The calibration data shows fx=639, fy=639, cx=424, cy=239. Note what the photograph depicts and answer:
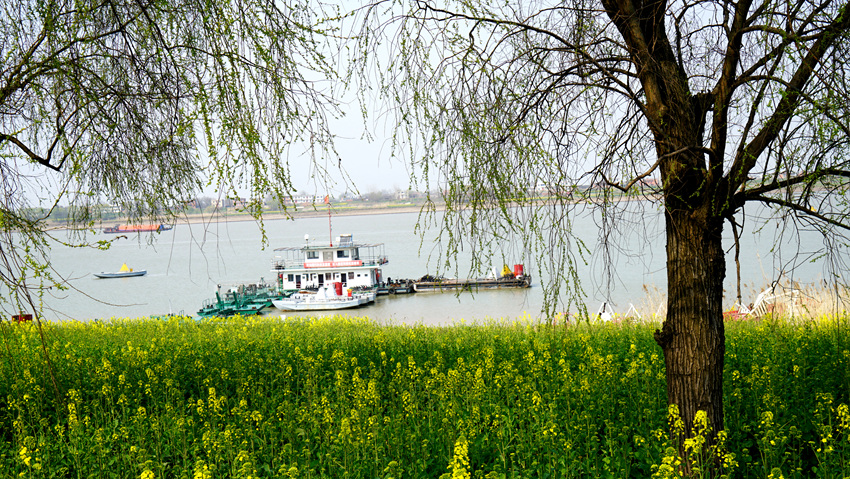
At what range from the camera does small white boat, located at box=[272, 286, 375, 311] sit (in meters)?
28.5

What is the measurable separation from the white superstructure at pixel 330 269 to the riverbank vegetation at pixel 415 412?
22817 millimetres

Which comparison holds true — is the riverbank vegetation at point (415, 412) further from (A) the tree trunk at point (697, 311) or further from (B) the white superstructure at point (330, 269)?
(B) the white superstructure at point (330, 269)

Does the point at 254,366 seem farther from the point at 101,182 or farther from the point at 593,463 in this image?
the point at 593,463

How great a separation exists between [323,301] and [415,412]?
2422cm

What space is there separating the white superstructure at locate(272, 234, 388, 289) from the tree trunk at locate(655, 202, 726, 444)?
1042 inches

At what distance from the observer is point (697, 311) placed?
3943 millimetres

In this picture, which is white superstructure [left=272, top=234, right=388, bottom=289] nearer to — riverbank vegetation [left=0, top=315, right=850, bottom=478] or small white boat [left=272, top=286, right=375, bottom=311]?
small white boat [left=272, top=286, right=375, bottom=311]

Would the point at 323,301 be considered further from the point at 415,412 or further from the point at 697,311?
the point at 697,311

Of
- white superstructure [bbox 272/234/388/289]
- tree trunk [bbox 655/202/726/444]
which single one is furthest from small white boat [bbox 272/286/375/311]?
tree trunk [bbox 655/202/726/444]

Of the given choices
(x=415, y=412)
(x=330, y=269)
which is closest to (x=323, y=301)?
(x=330, y=269)

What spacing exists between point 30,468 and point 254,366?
253cm

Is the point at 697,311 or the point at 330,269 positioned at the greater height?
the point at 697,311

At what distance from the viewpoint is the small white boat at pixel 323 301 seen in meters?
28.5

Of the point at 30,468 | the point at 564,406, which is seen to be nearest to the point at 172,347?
the point at 30,468
